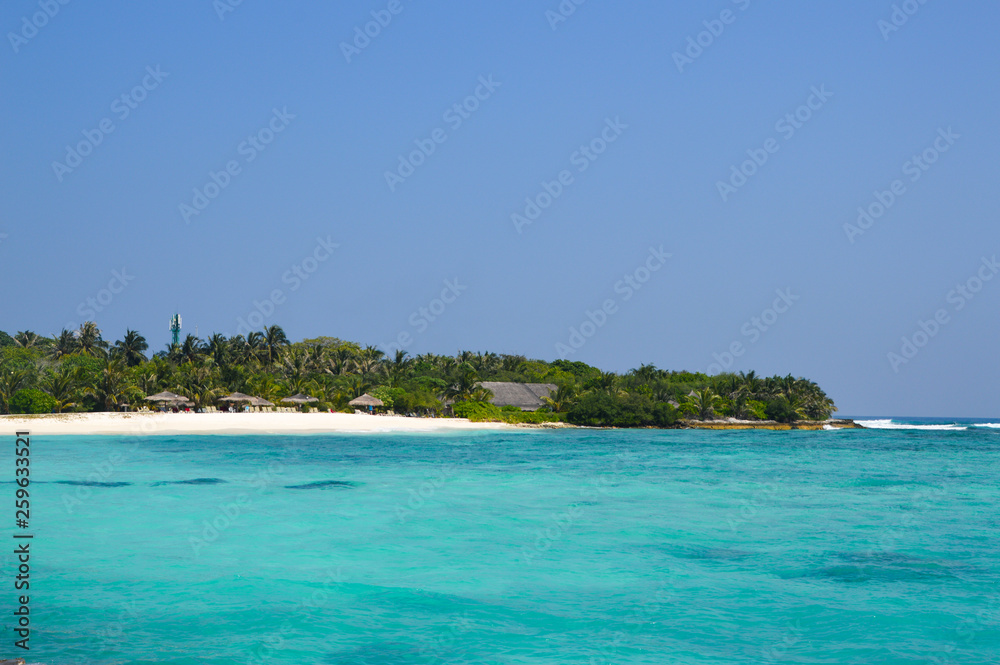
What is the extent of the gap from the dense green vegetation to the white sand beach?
3.48m

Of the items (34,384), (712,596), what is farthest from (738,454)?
(34,384)

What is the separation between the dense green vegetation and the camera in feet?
185

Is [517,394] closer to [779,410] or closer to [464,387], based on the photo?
[464,387]

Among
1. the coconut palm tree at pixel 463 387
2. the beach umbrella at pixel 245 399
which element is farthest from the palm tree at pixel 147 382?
the coconut palm tree at pixel 463 387

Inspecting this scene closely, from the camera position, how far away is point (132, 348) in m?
71.5

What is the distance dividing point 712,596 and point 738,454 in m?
30.1

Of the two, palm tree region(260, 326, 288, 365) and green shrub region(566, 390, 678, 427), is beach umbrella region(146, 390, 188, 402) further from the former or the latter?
green shrub region(566, 390, 678, 427)

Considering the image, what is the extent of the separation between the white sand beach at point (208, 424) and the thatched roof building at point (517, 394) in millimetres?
12230

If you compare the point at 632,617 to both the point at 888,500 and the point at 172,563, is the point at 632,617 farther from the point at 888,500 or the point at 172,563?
the point at 888,500

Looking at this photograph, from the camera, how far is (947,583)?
1153cm

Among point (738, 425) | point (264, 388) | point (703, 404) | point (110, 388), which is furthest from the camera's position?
point (738, 425)

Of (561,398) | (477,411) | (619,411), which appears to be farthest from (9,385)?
(619,411)

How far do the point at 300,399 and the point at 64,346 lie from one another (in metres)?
25.2

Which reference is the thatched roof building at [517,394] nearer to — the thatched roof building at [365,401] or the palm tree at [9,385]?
the thatched roof building at [365,401]
